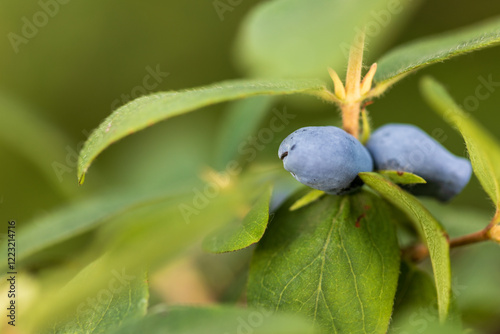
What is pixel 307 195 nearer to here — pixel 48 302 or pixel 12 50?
pixel 48 302

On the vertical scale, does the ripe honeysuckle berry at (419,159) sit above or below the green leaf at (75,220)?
below

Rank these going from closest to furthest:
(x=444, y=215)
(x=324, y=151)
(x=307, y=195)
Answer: (x=324, y=151), (x=307, y=195), (x=444, y=215)

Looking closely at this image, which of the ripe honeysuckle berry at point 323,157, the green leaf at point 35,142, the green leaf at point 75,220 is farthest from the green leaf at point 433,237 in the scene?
the green leaf at point 35,142

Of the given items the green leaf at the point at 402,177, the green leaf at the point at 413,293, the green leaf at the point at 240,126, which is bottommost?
the green leaf at the point at 413,293

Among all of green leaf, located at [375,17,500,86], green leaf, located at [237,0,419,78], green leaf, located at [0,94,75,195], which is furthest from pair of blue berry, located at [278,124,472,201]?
green leaf, located at [0,94,75,195]

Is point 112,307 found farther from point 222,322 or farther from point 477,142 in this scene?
point 477,142

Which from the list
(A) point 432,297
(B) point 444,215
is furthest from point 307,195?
(B) point 444,215

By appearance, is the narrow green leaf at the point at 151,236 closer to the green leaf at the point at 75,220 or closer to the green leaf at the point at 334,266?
the green leaf at the point at 75,220
